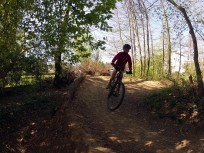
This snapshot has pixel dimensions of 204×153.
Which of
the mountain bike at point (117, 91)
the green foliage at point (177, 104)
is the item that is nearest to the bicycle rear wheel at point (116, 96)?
the mountain bike at point (117, 91)

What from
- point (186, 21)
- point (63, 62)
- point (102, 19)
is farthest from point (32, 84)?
point (186, 21)

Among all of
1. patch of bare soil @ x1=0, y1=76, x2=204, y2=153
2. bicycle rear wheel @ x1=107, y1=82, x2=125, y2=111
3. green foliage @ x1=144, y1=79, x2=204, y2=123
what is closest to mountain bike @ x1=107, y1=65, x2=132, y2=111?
bicycle rear wheel @ x1=107, y1=82, x2=125, y2=111

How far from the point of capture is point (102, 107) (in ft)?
34.0

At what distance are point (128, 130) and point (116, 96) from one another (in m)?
1.38

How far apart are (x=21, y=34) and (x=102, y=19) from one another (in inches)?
112

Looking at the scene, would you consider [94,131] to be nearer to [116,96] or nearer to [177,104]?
[116,96]

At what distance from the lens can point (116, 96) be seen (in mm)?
9297

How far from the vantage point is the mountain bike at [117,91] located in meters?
9.26

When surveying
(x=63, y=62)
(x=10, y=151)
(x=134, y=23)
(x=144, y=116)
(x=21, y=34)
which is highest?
(x=134, y=23)

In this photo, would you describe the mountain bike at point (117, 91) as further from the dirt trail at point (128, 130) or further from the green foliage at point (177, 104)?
the green foliage at point (177, 104)

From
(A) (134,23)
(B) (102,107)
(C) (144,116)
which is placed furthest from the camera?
(A) (134,23)

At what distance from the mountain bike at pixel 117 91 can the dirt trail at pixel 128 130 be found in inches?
13.4

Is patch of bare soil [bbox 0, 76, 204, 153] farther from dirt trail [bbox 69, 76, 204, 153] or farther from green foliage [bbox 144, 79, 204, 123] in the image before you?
green foliage [bbox 144, 79, 204, 123]

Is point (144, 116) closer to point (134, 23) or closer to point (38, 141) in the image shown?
point (38, 141)
